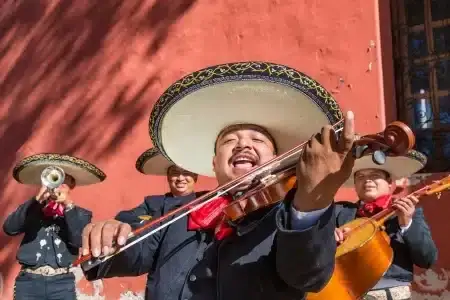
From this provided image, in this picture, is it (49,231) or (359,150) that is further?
(49,231)

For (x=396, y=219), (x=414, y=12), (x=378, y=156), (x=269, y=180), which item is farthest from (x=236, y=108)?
(x=414, y=12)

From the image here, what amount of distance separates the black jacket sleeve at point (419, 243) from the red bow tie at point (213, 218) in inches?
66.1

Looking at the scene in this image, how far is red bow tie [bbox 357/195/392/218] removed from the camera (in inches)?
141

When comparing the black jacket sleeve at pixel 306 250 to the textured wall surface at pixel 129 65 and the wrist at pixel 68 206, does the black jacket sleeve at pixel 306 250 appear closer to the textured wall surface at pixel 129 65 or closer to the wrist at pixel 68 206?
the textured wall surface at pixel 129 65

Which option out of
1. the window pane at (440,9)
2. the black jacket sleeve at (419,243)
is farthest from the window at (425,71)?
the black jacket sleeve at (419,243)

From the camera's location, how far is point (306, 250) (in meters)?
1.48

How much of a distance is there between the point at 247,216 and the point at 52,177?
9.73 feet

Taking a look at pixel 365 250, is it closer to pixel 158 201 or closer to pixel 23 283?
pixel 158 201

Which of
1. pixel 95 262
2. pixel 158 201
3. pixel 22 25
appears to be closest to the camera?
pixel 95 262

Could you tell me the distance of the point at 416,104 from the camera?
188 inches

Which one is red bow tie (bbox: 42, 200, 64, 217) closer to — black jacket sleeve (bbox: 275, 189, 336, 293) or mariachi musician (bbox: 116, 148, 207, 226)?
mariachi musician (bbox: 116, 148, 207, 226)

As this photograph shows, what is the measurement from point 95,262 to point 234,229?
1.43ft

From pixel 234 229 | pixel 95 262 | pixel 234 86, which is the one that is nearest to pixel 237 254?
pixel 234 229

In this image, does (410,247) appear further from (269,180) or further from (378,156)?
(378,156)
